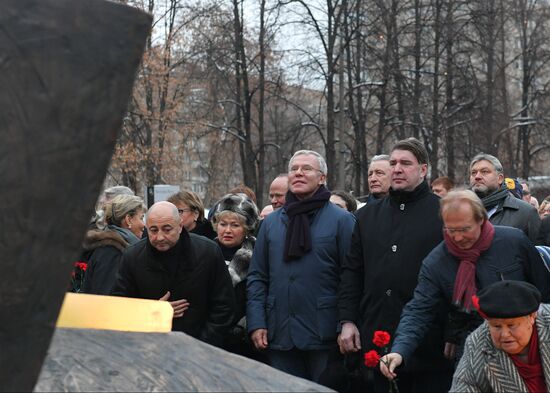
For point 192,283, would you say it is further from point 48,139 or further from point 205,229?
point 48,139

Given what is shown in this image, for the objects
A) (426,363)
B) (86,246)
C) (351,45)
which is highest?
(351,45)

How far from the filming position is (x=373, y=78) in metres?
26.2

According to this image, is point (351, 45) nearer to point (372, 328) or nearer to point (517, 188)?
point (517, 188)

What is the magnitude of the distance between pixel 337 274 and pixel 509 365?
76.4 inches

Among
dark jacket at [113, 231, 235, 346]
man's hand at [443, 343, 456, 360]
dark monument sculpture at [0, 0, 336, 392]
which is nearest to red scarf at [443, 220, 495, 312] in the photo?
man's hand at [443, 343, 456, 360]

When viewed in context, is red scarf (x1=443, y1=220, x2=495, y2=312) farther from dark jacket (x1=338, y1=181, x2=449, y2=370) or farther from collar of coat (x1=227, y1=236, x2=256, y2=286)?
collar of coat (x1=227, y1=236, x2=256, y2=286)

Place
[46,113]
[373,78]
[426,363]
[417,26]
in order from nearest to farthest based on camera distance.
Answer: [46,113], [426,363], [417,26], [373,78]

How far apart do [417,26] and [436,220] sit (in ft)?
63.6

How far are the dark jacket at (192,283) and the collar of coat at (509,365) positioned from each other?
2.08 m

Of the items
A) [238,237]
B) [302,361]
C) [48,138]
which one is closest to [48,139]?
[48,138]

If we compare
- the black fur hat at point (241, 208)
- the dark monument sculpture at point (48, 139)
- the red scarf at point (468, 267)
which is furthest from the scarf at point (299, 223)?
the dark monument sculpture at point (48, 139)

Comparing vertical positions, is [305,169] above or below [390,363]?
above

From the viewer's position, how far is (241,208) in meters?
6.36

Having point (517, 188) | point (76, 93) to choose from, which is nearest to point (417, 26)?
point (517, 188)
